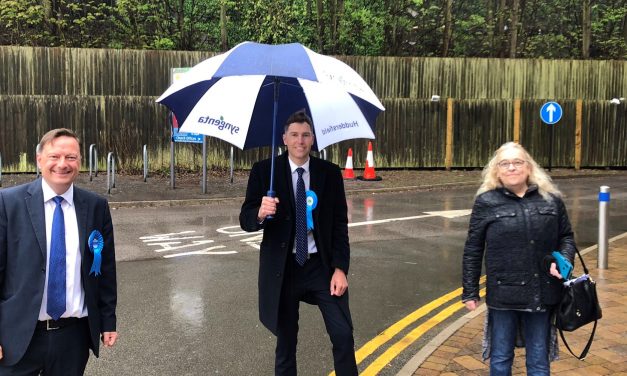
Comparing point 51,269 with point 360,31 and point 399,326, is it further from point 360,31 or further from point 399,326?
point 360,31

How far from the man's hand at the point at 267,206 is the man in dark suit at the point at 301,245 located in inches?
3.5

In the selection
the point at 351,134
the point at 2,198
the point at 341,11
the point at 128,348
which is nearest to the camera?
the point at 2,198

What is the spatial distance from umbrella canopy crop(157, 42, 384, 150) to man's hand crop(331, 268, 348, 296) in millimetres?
809

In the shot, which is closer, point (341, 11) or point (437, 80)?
point (437, 80)

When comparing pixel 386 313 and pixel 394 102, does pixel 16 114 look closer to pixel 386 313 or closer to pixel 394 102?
pixel 394 102

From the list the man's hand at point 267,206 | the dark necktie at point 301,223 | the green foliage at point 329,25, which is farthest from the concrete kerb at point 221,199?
the man's hand at point 267,206

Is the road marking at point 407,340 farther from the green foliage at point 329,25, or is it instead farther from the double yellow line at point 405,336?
the green foliage at point 329,25

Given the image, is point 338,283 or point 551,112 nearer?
point 338,283

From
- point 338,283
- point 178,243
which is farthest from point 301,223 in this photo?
point 178,243

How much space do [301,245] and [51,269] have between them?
143 centimetres

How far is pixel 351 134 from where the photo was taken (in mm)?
4000

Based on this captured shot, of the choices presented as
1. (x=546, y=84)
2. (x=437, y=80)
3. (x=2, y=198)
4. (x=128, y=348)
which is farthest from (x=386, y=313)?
(x=546, y=84)

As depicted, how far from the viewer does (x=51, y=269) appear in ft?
9.11

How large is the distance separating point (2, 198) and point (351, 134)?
2134 millimetres
